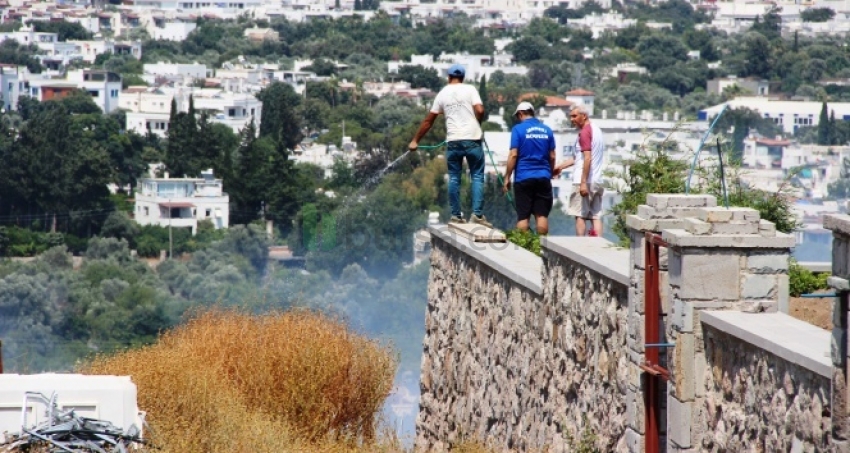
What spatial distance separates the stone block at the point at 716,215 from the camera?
5715mm

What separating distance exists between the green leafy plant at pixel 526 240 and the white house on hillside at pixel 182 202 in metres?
71.5

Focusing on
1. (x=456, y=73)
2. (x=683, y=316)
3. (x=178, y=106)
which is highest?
(x=456, y=73)

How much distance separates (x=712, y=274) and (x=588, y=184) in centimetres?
395

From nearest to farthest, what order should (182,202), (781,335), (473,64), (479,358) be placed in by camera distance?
(781,335) < (479,358) < (182,202) < (473,64)

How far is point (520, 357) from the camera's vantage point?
27.2 ft

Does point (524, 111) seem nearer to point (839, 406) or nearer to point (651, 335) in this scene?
point (651, 335)

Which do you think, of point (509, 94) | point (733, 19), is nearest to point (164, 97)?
point (509, 94)

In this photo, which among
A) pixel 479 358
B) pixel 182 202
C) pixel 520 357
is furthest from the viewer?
pixel 182 202

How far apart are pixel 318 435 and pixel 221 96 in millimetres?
106853

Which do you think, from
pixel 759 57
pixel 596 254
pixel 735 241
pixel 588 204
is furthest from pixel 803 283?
pixel 759 57

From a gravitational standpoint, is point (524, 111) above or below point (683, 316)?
above

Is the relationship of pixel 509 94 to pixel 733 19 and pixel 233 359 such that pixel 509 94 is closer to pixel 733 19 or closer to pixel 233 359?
pixel 733 19

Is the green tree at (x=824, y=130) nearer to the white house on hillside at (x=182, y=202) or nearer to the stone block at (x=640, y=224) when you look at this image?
the white house on hillside at (x=182, y=202)

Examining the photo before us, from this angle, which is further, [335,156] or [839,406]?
[335,156]
